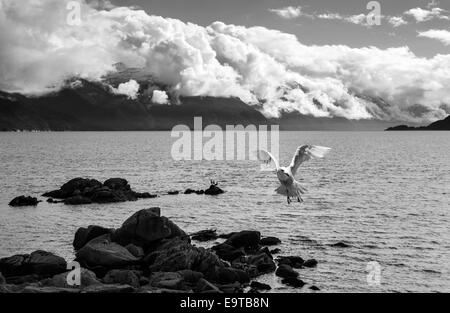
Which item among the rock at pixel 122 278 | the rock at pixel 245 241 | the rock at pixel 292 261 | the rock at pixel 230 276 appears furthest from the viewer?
the rock at pixel 245 241

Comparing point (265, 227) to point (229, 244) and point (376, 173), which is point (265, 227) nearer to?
point (229, 244)

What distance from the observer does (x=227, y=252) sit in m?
32.8

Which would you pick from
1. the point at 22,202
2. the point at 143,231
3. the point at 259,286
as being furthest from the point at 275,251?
the point at 22,202

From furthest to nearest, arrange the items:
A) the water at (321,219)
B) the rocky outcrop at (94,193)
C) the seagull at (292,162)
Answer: the rocky outcrop at (94,193) → the water at (321,219) → the seagull at (292,162)

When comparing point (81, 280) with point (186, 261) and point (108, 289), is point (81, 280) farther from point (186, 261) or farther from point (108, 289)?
point (186, 261)

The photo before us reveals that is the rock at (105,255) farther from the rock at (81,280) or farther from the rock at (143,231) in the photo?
the rock at (81,280)

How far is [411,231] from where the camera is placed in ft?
137

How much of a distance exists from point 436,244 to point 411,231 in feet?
14.5

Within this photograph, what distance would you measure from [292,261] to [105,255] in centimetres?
1201

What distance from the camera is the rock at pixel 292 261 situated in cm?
3145

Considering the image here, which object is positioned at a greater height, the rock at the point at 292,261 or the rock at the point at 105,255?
the rock at the point at 105,255

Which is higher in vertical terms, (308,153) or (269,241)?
(308,153)

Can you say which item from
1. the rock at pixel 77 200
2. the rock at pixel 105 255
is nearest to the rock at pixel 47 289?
the rock at pixel 105 255

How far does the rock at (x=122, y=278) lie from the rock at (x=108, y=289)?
1105 millimetres
